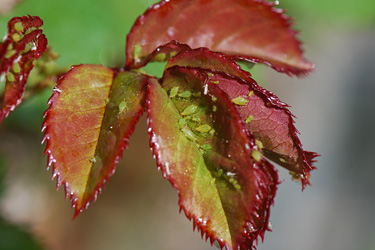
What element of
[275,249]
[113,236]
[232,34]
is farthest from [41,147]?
[232,34]

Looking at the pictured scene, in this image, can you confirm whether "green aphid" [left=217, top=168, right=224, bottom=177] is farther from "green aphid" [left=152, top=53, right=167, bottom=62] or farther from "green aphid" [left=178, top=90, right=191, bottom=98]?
"green aphid" [left=152, top=53, right=167, bottom=62]

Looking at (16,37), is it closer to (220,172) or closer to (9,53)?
(9,53)

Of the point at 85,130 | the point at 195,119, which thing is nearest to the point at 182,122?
the point at 195,119

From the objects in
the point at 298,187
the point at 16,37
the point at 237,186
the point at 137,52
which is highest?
the point at 298,187

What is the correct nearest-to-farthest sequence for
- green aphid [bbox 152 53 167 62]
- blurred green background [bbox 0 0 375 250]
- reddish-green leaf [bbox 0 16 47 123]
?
reddish-green leaf [bbox 0 16 47 123] → green aphid [bbox 152 53 167 62] → blurred green background [bbox 0 0 375 250]

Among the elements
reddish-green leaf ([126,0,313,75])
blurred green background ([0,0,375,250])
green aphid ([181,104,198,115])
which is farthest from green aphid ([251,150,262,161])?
blurred green background ([0,0,375,250])
